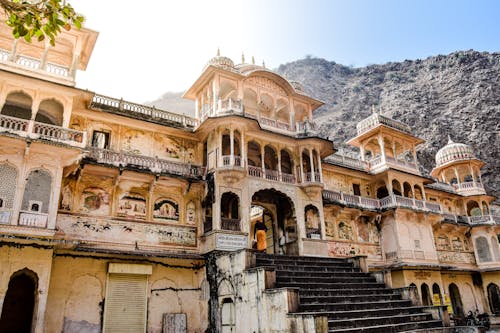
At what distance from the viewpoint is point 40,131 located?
13.6 metres

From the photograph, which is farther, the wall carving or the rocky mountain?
the rocky mountain

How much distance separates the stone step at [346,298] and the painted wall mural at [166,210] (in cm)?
721

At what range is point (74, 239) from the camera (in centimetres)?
1383

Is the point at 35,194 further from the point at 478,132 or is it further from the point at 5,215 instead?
the point at 478,132

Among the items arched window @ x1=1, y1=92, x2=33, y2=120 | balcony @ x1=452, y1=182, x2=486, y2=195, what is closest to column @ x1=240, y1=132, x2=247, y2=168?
arched window @ x1=1, y1=92, x2=33, y2=120

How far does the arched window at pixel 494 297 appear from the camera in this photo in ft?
87.1

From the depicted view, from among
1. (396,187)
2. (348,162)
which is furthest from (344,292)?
(396,187)

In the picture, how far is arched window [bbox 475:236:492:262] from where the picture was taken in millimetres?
27266

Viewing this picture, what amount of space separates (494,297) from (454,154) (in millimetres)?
11489

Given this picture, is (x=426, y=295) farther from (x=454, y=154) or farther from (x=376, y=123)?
(x=454, y=154)

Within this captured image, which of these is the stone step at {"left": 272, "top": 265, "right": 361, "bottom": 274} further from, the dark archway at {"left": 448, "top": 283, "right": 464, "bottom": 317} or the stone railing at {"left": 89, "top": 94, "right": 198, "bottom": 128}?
the dark archway at {"left": 448, "top": 283, "right": 464, "bottom": 317}

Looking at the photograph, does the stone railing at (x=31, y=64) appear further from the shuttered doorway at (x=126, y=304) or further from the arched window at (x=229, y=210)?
the arched window at (x=229, y=210)

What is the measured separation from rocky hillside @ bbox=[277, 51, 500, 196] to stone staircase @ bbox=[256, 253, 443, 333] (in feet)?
88.2

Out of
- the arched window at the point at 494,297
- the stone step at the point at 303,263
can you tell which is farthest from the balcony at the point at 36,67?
the arched window at the point at 494,297
